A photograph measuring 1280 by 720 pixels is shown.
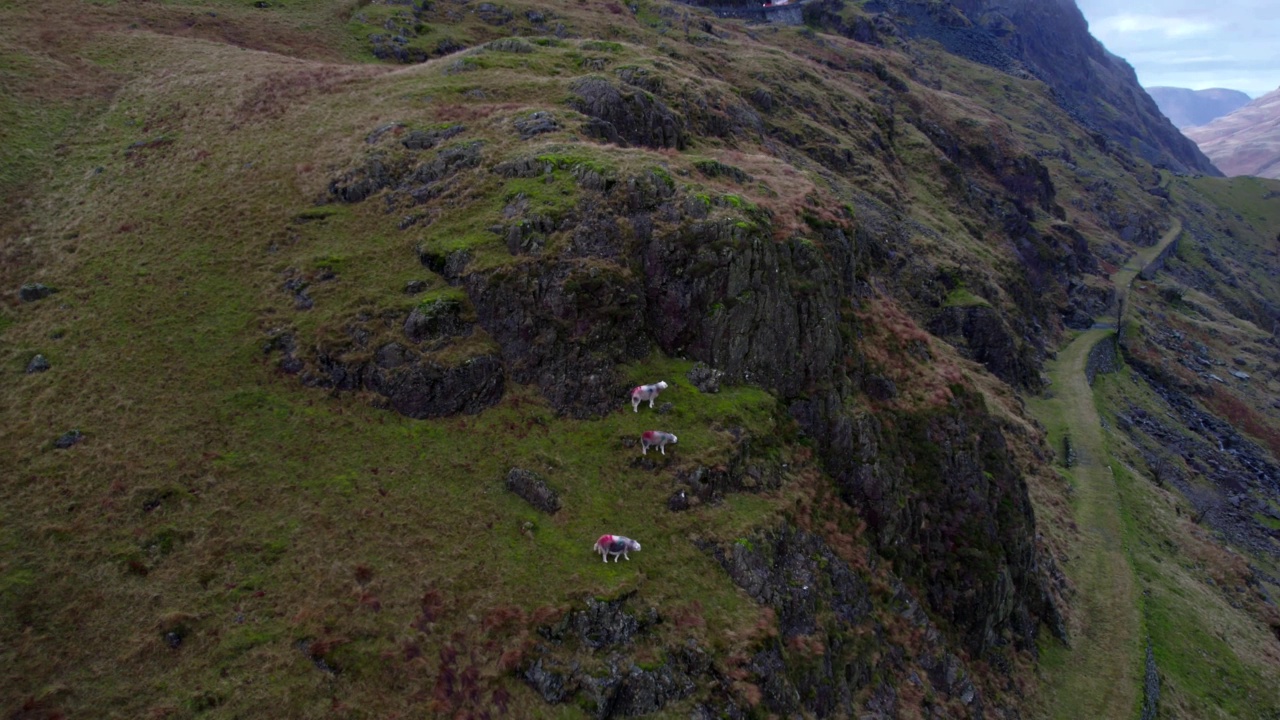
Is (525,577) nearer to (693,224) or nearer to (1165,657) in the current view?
(693,224)

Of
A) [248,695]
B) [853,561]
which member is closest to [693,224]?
[853,561]

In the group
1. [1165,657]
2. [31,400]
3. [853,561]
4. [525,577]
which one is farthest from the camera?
[1165,657]

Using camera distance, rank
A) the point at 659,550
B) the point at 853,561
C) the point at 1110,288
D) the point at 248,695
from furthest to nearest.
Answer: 1. the point at 1110,288
2. the point at 853,561
3. the point at 659,550
4. the point at 248,695

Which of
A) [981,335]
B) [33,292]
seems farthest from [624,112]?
[981,335]

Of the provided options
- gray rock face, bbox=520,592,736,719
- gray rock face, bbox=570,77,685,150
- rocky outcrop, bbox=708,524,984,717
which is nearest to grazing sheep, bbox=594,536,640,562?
gray rock face, bbox=520,592,736,719

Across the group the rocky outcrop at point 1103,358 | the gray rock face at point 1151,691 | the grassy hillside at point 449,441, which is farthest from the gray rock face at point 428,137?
the rocky outcrop at point 1103,358

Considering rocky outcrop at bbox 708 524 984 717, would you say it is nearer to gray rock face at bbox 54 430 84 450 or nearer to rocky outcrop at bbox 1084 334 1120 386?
gray rock face at bbox 54 430 84 450
